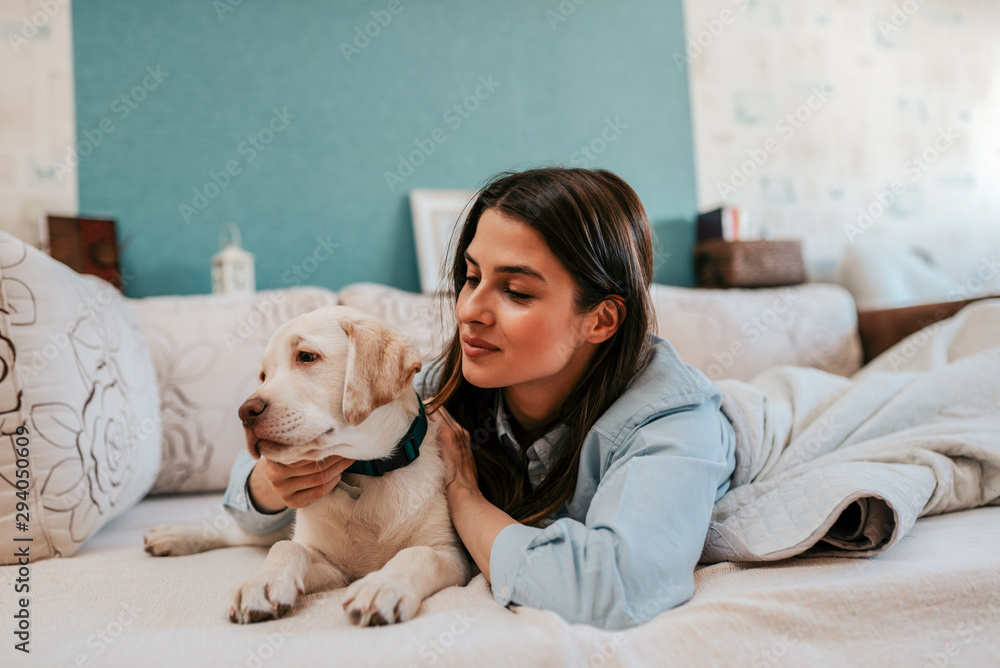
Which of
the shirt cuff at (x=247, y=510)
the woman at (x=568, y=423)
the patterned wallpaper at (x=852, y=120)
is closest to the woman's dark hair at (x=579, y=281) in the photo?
the woman at (x=568, y=423)

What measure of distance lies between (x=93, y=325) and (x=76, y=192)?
1419mm

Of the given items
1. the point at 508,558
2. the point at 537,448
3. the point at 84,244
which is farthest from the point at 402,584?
the point at 84,244

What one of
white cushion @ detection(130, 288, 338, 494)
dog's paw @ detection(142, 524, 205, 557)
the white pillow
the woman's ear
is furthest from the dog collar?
white cushion @ detection(130, 288, 338, 494)

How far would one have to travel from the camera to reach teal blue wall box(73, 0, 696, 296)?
98.2 inches

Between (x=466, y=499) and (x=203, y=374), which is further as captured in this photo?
(x=203, y=374)

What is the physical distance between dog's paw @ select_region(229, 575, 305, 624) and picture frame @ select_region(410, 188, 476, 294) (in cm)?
197

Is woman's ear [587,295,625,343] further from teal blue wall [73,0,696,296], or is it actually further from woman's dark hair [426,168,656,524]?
teal blue wall [73,0,696,296]

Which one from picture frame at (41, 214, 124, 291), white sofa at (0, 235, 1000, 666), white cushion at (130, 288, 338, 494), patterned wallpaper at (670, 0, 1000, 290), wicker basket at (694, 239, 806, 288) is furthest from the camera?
patterned wallpaper at (670, 0, 1000, 290)

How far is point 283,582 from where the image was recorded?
0.88 m

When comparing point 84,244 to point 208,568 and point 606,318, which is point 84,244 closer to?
point 208,568

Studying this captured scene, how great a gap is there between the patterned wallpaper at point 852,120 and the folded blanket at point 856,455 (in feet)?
5.90

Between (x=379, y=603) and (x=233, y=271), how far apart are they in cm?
190

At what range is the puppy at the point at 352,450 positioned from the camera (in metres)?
0.93

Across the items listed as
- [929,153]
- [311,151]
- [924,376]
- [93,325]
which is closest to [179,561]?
[93,325]
